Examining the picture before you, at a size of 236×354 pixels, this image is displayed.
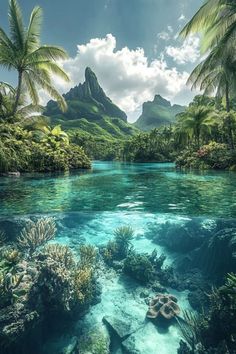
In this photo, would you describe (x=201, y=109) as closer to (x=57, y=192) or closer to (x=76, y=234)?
(x=57, y=192)

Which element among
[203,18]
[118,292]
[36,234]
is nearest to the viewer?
[118,292]

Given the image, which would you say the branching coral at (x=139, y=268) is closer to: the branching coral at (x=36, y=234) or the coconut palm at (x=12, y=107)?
the branching coral at (x=36, y=234)

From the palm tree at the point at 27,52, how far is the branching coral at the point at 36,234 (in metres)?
16.4

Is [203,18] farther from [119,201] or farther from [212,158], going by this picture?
[212,158]

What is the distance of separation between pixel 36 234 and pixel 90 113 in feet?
561

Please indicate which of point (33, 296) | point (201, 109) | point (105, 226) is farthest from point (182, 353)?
point (201, 109)

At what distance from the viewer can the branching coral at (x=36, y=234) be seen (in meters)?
8.15

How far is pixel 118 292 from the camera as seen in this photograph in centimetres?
704

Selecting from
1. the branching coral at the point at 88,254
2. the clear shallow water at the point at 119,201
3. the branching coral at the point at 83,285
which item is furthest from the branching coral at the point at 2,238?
the branching coral at the point at 83,285

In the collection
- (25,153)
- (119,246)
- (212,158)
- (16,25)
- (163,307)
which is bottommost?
(163,307)

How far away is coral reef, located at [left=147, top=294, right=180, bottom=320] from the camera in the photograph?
6078 mm

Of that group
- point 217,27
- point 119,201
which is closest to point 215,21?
point 217,27

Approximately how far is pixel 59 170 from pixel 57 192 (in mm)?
14281

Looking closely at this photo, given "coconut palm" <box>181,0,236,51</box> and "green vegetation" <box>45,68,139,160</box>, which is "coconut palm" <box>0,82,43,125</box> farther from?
"green vegetation" <box>45,68,139,160</box>
